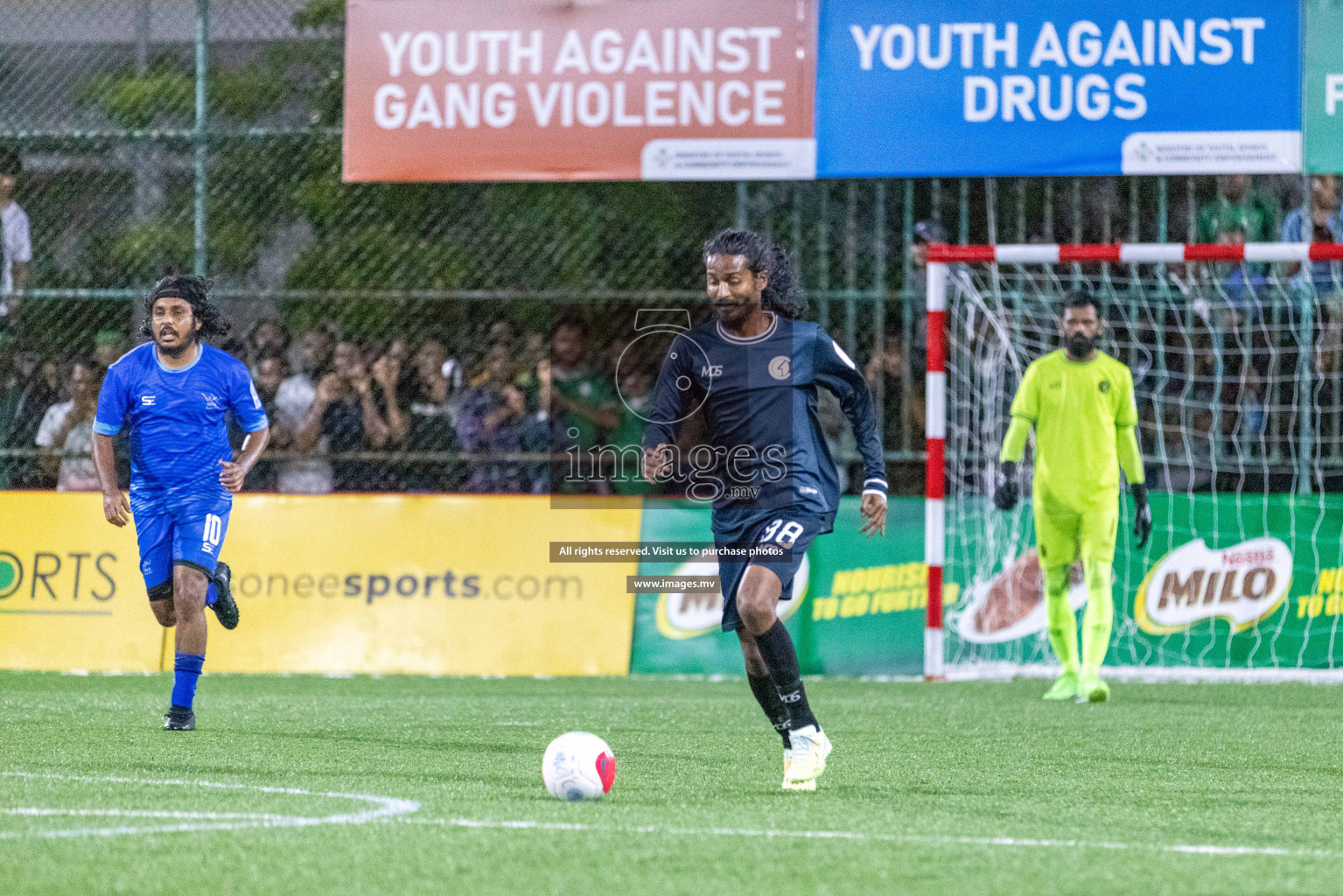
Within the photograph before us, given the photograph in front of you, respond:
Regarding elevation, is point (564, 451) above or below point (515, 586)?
above

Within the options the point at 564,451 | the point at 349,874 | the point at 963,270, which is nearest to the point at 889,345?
the point at 963,270

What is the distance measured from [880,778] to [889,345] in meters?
5.98

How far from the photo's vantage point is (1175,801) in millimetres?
6379

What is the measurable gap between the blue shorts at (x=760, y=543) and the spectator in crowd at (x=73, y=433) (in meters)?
7.51

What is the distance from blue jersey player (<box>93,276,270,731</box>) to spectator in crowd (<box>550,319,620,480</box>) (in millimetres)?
4132

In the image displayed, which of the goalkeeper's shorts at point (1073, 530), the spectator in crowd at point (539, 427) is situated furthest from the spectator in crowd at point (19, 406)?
the goalkeeper's shorts at point (1073, 530)

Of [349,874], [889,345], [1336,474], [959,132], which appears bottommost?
[349,874]

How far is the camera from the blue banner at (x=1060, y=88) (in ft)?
40.7

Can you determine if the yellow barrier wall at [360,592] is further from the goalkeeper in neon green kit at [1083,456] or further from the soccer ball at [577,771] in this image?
the soccer ball at [577,771]

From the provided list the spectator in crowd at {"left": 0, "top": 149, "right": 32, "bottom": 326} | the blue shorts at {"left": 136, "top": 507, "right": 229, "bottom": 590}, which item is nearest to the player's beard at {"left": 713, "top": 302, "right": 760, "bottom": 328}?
the blue shorts at {"left": 136, "top": 507, "right": 229, "bottom": 590}

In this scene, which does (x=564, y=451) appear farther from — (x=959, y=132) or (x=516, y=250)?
(x=959, y=132)

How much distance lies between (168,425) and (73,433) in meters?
4.58

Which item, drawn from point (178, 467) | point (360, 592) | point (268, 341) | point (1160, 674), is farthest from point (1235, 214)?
point (178, 467)

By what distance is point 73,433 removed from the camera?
1297 cm
